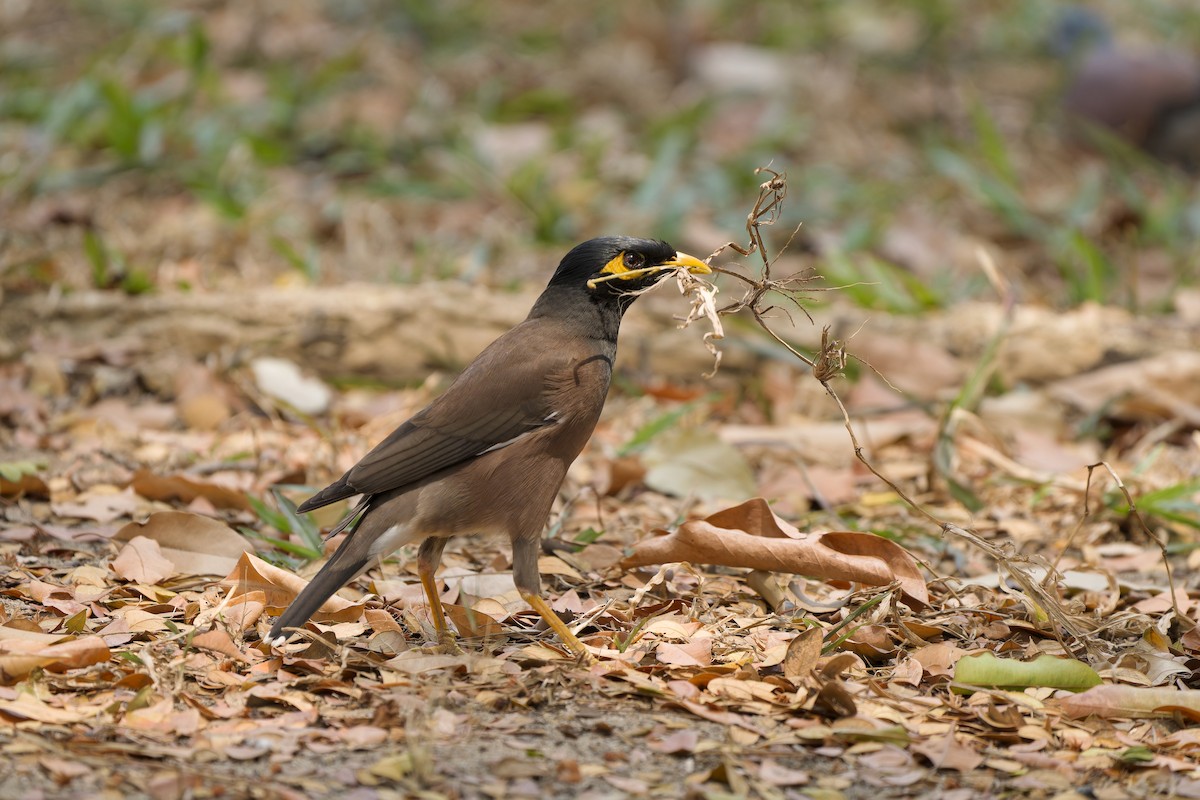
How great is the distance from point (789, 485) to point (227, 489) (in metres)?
2.11

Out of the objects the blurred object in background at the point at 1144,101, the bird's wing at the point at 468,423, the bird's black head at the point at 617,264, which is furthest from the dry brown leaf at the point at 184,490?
the blurred object in background at the point at 1144,101

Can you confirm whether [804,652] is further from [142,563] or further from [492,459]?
[142,563]

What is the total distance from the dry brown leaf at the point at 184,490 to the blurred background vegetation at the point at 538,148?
1782 millimetres

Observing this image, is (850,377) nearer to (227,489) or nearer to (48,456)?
(227,489)

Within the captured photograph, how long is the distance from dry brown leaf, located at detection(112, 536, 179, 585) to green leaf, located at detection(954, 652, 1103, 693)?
2334 mm

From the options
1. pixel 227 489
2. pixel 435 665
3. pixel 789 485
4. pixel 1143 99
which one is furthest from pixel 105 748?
pixel 1143 99

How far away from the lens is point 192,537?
13.8 feet

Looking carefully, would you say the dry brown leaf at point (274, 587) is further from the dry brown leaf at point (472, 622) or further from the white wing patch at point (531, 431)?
the white wing patch at point (531, 431)

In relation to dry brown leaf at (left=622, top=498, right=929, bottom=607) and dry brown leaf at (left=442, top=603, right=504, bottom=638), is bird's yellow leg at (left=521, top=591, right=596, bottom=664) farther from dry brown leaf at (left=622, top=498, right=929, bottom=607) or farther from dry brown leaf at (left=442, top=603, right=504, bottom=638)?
dry brown leaf at (left=622, top=498, right=929, bottom=607)

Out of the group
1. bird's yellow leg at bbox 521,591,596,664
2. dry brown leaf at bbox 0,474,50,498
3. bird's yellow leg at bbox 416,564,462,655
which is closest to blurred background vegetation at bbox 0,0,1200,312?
dry brown leaf at bbox 0,474,50,498

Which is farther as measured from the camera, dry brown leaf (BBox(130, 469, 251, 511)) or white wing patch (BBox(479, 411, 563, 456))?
dry brown leaf (BBox(130, 469, 251, 511))

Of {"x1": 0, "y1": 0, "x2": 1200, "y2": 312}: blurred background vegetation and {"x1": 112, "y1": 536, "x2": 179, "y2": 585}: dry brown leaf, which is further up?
{"x1": 0, "y1": 0, "x2": 1200, "y2": 312}: blurred background vegetation

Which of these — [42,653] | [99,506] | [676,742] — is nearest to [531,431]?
[676,742]

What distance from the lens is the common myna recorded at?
372cm
